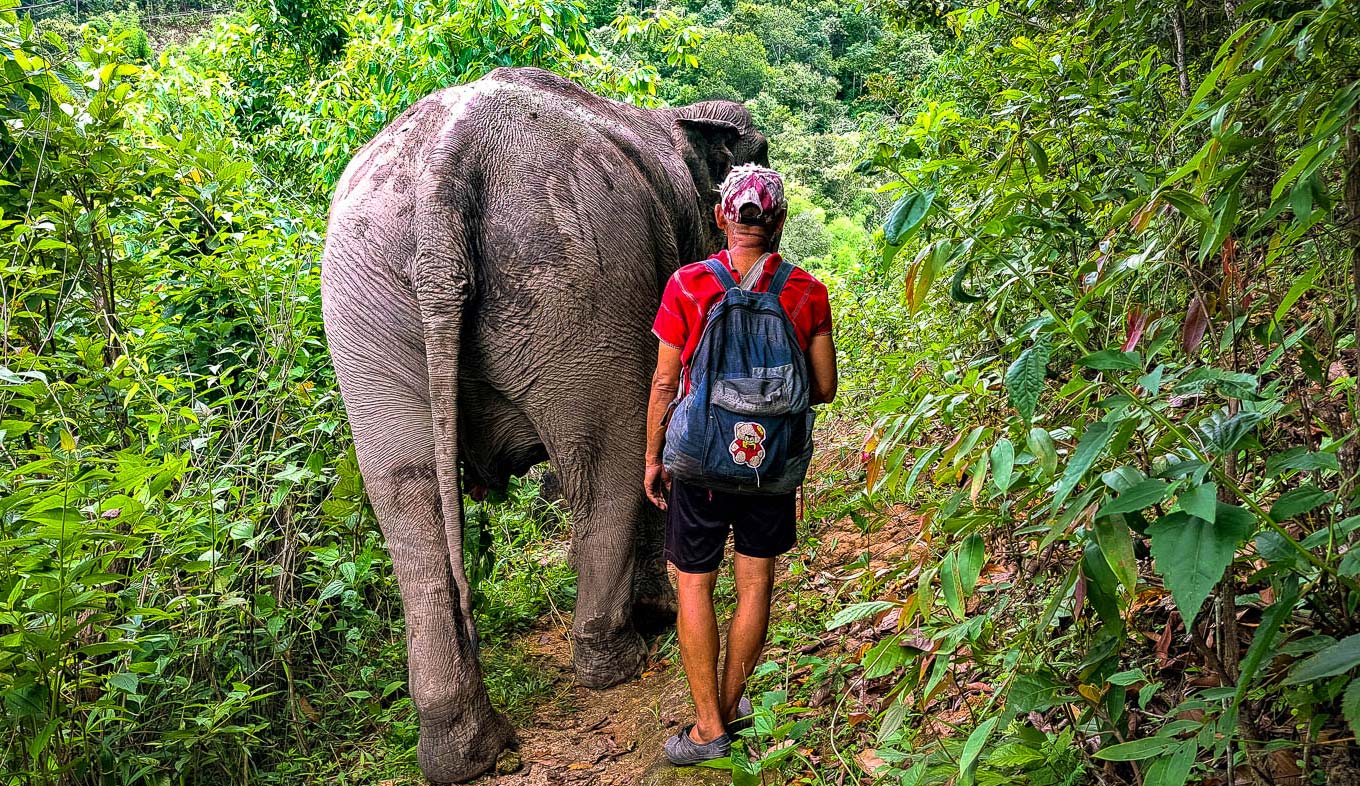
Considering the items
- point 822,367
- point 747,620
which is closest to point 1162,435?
point 822,367

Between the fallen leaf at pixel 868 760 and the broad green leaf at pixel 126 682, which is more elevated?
the broad green leaf at pixel 126 682

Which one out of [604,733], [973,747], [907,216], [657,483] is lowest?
[604,733]

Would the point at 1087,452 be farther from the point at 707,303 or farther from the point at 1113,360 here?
the point at 707,303

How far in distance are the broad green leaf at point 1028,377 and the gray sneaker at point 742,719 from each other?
1728mm

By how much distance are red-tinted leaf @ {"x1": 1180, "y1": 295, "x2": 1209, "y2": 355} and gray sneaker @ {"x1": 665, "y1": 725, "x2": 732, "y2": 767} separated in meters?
1.85

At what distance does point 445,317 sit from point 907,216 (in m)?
2.03

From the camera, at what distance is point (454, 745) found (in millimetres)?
3322

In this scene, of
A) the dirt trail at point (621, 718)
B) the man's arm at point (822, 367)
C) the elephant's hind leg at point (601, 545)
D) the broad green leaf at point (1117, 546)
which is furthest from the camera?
the elephant's hind leg at point (601, 545)

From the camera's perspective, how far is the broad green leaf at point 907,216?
5.33ft

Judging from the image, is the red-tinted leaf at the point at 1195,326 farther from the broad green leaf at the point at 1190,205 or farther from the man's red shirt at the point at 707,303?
the man's red shirt at the point at 707,303

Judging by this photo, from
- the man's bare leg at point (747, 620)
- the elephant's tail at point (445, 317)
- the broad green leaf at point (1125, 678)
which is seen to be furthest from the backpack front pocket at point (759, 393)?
the broad green leaf at point (1125, 678)

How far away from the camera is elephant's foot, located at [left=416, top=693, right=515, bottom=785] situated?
3.31 m

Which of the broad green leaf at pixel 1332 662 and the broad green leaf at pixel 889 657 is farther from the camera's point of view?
the broad green leaf at pixel 889 657

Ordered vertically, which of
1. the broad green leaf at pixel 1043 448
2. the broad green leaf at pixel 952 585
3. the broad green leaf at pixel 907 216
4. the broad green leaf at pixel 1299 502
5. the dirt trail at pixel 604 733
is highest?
the broad green leaf at pixel 907 216
